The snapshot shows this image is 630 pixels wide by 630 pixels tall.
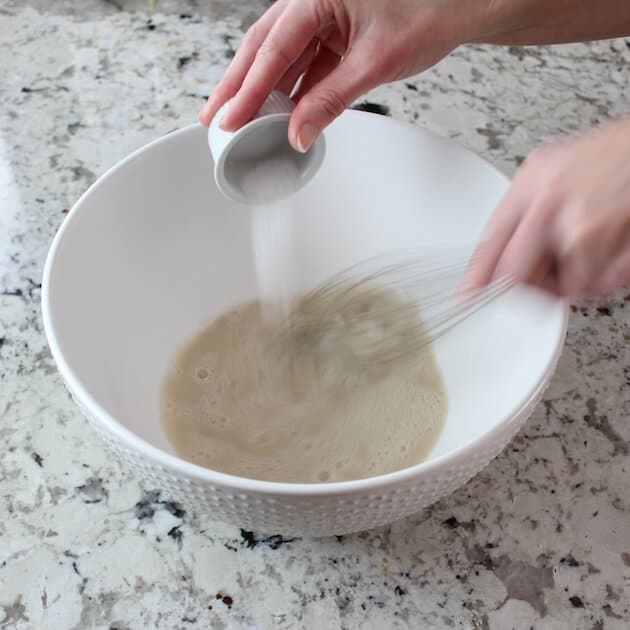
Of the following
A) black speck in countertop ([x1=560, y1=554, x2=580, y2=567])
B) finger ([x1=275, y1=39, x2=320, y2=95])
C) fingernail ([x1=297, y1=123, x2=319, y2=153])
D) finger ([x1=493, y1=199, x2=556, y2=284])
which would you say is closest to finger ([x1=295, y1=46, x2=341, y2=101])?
finger ([x1=275, y1=39, x2=320, y2=95])

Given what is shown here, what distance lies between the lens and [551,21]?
0.87 meters

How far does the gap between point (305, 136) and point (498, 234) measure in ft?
0.72

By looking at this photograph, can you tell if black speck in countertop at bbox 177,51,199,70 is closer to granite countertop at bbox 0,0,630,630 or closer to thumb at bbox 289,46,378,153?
granite countertop at bbox 0,0,630,630

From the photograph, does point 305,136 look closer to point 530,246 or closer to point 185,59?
point 530,246

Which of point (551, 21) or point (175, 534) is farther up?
point (551, 21)

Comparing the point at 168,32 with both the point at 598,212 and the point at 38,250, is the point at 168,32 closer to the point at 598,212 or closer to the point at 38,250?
the point at 38,250

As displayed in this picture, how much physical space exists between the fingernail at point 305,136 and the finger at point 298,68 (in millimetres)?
A: 141

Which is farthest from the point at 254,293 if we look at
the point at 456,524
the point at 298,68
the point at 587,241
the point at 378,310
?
the point at 587,241

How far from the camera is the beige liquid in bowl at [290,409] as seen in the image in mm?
738

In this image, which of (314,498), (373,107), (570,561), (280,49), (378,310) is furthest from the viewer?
(373,107)

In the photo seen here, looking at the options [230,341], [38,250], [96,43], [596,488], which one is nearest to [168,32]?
[96,43]

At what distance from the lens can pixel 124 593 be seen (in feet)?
2.11

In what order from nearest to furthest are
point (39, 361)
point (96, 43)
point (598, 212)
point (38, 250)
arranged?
A: 1. point (598, 212)
2. point (39, 361)
3. point (38, 250)
4. point (96, 43)

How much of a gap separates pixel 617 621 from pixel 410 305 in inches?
14.1
